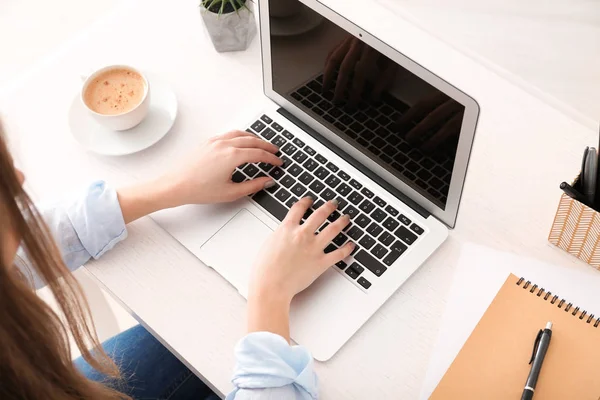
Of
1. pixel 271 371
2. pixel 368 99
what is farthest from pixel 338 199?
pixel 271 371

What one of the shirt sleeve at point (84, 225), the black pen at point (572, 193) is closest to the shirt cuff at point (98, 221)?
the shirt sleeve at point (84, 225)

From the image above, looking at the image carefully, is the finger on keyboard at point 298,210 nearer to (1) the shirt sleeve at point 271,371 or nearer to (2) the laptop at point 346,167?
(2) the laptop at point 346,167

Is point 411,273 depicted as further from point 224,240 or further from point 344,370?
point 224,240

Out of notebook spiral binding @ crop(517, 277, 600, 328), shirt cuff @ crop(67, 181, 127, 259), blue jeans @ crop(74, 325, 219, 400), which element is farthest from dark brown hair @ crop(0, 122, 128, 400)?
notebook spiral binding @ crop(517, 277, 600, 328)

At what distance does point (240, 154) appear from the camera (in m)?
1.04

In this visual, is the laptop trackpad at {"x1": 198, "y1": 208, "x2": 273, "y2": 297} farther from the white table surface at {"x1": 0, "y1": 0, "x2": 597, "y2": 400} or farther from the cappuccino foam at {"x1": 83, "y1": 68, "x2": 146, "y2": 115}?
the cappuccino foam at {"x1": 83, "y1": 68, "x2": 146, "y2": 115}

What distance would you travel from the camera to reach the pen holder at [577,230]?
0.90m

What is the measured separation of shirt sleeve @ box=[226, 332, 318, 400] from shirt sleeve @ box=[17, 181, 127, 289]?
26 centimetres

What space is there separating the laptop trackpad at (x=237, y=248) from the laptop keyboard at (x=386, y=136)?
0.60ft

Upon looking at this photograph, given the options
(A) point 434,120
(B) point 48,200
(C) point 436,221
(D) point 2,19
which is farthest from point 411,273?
(D) point 2,19

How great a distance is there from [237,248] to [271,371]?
21 cm

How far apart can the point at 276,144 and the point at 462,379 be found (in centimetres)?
44

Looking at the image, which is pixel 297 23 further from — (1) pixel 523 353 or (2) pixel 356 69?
(1) pixel 523 353

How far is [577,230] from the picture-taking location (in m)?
0.93
